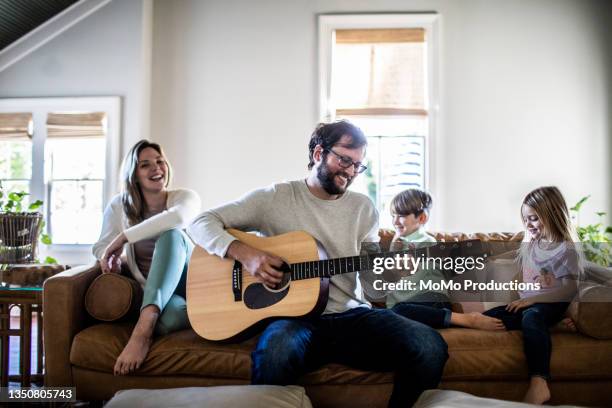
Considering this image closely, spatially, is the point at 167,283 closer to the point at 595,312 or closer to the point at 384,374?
the point at 384,374

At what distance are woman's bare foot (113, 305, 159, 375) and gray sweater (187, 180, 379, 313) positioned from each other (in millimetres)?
326

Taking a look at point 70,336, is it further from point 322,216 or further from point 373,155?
point 373,155

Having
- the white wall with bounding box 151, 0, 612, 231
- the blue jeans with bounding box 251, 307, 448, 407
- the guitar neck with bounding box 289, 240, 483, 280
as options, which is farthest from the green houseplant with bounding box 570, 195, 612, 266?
the blue jeans with bounding box 251, 307, 448, 407

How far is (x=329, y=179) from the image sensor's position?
1909mm

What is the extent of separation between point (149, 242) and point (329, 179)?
2.94 feet

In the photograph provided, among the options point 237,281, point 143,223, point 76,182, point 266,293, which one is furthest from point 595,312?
point 76,182

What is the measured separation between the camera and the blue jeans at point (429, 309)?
199 cm

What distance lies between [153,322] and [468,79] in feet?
10.6

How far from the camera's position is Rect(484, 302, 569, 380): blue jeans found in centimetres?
174

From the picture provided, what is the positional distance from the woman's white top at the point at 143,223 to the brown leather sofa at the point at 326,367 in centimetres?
36

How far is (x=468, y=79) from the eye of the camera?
4.02 m

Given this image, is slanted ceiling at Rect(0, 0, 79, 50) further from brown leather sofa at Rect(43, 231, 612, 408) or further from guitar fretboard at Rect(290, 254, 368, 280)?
guitar fretboard at Rect(290, 254, 368, 280)

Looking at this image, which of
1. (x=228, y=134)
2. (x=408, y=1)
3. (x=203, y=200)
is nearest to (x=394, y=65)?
(x=408, y=1)

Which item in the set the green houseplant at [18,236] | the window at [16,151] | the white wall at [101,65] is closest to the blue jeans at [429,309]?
the green houseplant at [18,236]
